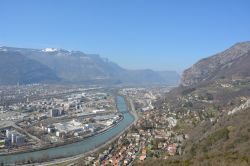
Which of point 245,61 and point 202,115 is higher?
point 245,61

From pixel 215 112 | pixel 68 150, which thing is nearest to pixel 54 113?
pixel 68 150

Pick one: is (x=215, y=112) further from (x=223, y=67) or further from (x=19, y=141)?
(x=223, y=67)

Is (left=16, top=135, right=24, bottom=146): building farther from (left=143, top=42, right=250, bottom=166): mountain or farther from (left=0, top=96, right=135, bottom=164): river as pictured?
(left=143, top=42, right=250, bottom=166): mountain

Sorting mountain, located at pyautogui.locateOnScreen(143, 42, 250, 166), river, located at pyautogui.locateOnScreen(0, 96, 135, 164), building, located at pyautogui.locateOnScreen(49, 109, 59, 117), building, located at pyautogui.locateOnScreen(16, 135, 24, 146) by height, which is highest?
mountain, located at pyautogui.locateOnScreen(143, 42, 250, 166)

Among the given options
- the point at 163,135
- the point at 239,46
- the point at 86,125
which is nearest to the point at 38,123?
the point at 86,125

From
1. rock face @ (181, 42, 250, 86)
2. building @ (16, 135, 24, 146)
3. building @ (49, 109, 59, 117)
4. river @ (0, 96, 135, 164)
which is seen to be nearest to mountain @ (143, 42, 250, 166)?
rock face @ (181, 42, 250, 86)

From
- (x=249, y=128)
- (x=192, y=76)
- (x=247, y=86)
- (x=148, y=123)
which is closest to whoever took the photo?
(x=249, y=128)

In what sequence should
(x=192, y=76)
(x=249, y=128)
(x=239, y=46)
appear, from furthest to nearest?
(x=239, y=46), (x=192, y=76), (x=249, y=128)

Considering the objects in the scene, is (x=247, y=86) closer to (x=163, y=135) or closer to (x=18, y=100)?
(x=163, y=135)
